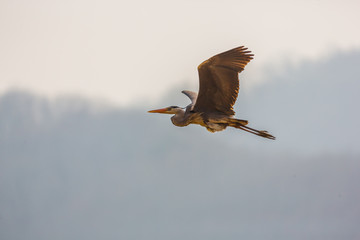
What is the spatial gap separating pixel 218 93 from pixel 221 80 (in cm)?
39

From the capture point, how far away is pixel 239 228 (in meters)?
131

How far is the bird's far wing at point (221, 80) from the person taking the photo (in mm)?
15688

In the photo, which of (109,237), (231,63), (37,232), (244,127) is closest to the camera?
(231,63)

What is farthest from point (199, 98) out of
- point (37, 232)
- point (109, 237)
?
point (109, 237)

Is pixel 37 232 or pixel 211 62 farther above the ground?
pixel 37 232

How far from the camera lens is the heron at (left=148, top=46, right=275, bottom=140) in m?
15.7

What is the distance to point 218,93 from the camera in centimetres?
1633

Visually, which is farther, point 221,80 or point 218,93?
point 218,93

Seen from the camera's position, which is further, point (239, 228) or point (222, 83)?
point (239, 228)

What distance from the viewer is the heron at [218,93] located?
15.7 meters

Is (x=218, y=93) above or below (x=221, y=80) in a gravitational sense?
below

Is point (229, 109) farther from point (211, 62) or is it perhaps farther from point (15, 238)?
point (15, 238)

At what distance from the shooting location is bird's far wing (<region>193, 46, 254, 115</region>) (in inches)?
618

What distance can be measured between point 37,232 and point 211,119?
10643cm
